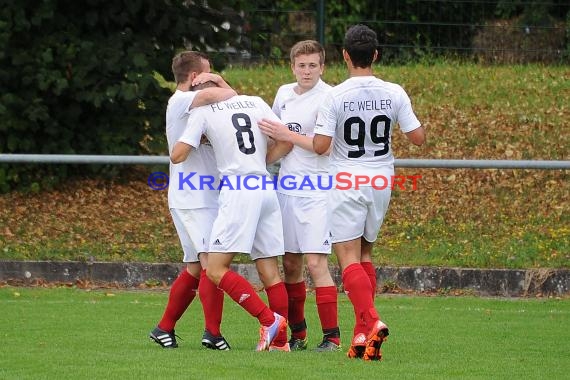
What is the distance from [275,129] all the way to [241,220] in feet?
2.14

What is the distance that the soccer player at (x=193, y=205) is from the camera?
29.6ft

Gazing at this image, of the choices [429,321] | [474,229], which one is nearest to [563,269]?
[474,229]

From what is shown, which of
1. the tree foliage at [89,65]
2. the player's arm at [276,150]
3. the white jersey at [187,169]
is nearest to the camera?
the player's arm at [276,150]

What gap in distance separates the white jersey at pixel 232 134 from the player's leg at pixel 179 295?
2.02 ft

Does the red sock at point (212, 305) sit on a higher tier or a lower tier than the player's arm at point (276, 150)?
lower

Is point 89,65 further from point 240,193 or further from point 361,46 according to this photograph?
point 361,46

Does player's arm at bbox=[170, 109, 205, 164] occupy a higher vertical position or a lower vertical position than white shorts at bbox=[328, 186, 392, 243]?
higher

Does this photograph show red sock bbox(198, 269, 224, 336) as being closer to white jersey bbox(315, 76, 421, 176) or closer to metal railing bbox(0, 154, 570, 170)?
white jersey bbox(315, 76, 421, 176)

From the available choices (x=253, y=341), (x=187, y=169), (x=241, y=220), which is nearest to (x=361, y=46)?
(x=241, y=220)

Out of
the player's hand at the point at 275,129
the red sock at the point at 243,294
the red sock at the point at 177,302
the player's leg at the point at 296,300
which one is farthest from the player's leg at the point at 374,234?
the red sock at the point at 177,302

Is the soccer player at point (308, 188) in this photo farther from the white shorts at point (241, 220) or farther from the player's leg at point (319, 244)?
the white shorts at point (241, 220)

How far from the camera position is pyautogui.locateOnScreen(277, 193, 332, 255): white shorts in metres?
9.01

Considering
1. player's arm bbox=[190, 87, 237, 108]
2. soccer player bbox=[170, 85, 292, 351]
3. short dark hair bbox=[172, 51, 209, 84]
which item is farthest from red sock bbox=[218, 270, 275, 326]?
short dark hair bbox=[172, 51, 209, 84]

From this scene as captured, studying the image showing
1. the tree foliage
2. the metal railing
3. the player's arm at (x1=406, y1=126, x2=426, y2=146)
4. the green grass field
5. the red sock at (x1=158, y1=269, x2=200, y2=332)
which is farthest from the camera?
the tree foliage
